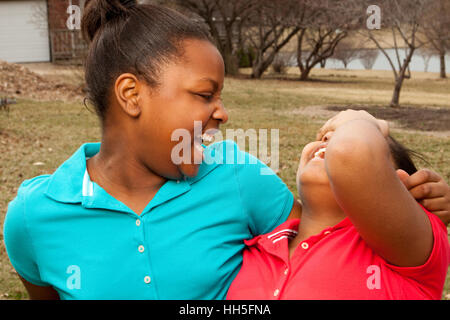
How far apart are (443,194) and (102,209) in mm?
1033

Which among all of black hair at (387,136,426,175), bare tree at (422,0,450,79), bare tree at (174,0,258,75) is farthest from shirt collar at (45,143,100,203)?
bare tree at (174,0,258,75)

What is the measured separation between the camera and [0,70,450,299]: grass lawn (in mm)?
6695

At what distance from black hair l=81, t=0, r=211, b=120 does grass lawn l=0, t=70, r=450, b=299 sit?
7.79 feet

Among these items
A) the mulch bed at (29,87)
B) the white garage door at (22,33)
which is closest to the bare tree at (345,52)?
the white garage door at (22,33)

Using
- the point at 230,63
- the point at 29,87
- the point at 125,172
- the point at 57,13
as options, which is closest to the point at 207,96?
the point at 125,172

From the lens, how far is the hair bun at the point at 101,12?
6.07 ft

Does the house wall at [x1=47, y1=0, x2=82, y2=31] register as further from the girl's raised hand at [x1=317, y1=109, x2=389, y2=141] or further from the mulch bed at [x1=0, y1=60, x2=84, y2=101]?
the girl's raised hand at [x1=317, y1=109, x2=389, y2=141]

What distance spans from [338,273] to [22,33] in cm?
2754

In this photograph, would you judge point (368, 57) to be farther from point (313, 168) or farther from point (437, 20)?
point (313, 168)

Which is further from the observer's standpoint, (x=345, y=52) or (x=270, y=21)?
(x=345, y=52)

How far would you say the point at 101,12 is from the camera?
6.07ft

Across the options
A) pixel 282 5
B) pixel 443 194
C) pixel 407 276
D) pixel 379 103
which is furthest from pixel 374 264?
pixel 282 5

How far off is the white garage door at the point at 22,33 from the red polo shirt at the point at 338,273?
26386 mm

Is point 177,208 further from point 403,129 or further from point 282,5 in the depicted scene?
point 282,5
